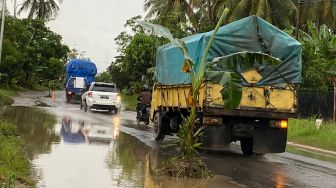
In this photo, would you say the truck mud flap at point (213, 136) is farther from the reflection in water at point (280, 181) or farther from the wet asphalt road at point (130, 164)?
the reflection in water at point (280, 181)

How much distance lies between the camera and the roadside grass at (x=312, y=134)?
18.8m

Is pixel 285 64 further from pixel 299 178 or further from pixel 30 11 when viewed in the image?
pixel 30 11

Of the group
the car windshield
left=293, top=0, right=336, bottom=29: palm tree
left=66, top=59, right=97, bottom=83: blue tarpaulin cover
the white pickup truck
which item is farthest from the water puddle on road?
left=293, top=0, right=336, bottom=29: palm tree

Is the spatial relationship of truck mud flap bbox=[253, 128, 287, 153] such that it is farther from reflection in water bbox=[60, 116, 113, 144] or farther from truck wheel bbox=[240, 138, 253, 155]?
reflection in water bbox=[60, 116, 113, 144]

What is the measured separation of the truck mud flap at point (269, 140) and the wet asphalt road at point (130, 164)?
14.2 inches

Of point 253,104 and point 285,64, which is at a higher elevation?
point 285,64

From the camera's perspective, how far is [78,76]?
4222 cm

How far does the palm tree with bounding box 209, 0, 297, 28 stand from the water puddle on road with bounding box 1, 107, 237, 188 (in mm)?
19310

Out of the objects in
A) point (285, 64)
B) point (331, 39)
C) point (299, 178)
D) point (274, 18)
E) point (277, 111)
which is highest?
point (274, 18)

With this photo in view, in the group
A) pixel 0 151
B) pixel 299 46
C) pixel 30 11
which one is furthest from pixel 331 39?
pixel 30 11

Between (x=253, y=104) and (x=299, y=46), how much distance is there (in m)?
2.01

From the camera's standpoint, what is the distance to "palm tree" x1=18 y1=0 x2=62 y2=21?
63719 mm

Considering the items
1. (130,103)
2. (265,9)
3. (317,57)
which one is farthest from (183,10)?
(317,57)

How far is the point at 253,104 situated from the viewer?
12.8 m
